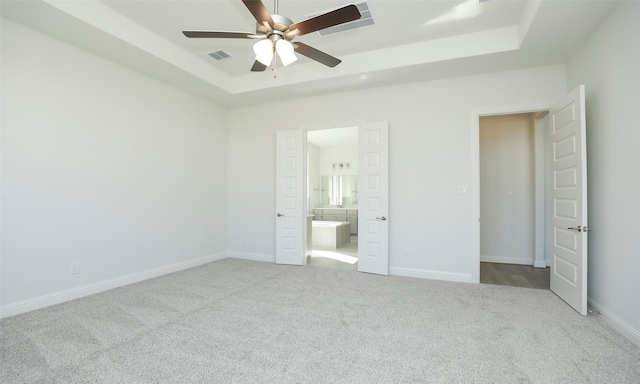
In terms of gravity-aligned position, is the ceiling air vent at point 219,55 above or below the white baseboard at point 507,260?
above

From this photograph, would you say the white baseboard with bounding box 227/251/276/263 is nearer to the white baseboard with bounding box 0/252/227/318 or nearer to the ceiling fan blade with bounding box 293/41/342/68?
the white baseboard with bounding box 0/252/227/318

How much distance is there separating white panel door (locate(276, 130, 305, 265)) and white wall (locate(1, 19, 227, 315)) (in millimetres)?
1343

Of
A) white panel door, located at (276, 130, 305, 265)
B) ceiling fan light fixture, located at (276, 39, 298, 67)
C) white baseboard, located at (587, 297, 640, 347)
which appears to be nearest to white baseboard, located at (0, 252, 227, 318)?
white panel door, located at (276, 130, 305, 265)

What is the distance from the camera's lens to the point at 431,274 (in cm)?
420

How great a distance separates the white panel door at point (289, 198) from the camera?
16.4ft

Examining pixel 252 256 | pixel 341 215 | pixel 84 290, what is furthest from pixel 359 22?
pixel 341 215

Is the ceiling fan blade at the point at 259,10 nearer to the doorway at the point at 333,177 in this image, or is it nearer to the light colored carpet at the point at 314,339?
the light colored carpet at the point at 314,339

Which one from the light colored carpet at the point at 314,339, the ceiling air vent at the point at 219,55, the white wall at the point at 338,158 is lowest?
the light colored carpet at the point at 314,339

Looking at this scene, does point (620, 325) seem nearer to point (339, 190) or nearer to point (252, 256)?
point (252, 256)

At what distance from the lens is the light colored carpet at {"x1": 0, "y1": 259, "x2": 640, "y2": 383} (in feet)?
6.42

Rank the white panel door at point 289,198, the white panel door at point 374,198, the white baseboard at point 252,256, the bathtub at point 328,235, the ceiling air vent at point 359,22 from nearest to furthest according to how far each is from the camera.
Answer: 1. the ceiling air vent at point 359,22
2. the white panel door at point 374,198
3. the white panel door at point 289,198
4. the white baseboard at point 252,256
5. the bathtub at point 328,235

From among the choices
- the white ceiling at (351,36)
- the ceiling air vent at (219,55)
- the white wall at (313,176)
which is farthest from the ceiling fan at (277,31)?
the white wall at (313,176)

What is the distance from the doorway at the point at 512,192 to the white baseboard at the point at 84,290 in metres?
4.87

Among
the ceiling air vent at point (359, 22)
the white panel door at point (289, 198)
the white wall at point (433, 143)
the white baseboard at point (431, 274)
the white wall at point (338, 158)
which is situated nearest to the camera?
the ceiling air vent at point (359, 22)
